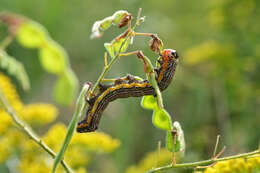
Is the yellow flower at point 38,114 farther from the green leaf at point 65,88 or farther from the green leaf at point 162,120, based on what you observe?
the green leaf at point 162,120

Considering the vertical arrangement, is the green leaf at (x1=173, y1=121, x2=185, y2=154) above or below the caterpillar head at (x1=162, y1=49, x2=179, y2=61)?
below

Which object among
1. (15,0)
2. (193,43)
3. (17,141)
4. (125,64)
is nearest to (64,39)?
(15,0)

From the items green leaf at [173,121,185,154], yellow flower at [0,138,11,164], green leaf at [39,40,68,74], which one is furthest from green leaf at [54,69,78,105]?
yellow flower at [0,138,11,164]

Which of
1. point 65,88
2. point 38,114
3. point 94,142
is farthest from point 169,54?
point 38,114

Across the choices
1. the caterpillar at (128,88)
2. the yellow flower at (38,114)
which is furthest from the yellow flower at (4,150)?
the caterpillar at (128,88)

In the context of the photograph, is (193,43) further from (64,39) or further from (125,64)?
(64,39)

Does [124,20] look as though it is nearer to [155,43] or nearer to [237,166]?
[155,43]

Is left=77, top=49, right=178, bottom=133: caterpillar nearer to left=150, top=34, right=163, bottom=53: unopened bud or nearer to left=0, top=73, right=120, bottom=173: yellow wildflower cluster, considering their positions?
left=150, top=34, right=163, bottom=53: unopened bud
